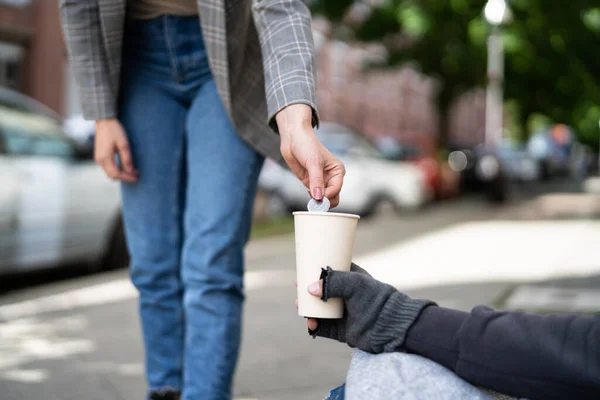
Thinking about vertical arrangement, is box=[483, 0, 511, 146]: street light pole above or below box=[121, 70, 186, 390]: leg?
above

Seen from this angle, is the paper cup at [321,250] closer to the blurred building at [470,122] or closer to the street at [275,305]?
the street at [275,305]

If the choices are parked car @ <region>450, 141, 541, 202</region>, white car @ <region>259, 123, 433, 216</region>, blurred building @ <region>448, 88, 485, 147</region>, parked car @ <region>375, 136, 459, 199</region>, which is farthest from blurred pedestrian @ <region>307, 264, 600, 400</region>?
blurred building @ <region>448, 88, 485, 147</region>

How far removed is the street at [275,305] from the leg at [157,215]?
71 centimetres

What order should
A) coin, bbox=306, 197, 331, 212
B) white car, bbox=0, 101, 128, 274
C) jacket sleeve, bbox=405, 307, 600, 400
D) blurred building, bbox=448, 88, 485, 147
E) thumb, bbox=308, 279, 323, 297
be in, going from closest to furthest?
jacket sleeve, bbox=405, 307, 600, 400 < thumb, bbox=308, 279, 323, 297 < coin, bbox=306, 197, 331, 212 < white car, bbox=0, 101, 128, 274 < blurred building, bbox=448, 88, 485, 147

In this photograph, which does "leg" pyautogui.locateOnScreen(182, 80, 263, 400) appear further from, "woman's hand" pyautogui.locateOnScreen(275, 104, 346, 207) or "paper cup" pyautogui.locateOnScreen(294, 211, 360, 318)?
"paper cup" pyautogui.locateOnScreen(294, 211, 360, 318)

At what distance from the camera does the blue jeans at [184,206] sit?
223 centimetres

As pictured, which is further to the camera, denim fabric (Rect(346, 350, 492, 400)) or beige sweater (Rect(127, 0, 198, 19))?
beige sweater (Rect(127, 0, 198, 19))

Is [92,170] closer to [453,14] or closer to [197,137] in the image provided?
[197,137]

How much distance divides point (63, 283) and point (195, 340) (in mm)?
4041

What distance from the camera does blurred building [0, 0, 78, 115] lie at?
20.0m

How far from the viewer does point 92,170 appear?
6.14 metres

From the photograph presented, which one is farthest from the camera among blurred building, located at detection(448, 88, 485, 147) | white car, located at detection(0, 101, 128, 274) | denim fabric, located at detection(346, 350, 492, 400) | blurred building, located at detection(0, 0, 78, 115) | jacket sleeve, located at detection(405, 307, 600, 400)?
blurred building, located at detection(448, 88, 485, 147)

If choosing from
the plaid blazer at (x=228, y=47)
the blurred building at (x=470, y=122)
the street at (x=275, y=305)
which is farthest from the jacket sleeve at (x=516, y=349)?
the blurred building at (x=470, y=122)

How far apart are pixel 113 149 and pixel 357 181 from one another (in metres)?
10.4
